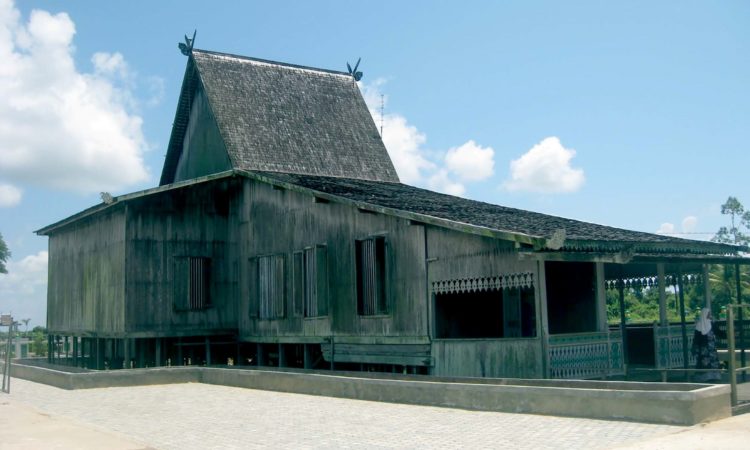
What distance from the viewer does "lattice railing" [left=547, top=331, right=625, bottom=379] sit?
15518 millimetres

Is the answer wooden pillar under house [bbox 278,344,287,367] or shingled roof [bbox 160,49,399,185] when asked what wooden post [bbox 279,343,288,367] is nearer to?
wooden pillar under house [bbox 278,344,287,367]

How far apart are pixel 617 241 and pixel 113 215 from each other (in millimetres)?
15330

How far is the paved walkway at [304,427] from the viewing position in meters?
10.1

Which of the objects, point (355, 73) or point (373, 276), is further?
point (355, 73)

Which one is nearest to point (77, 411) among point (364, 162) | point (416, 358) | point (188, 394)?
point (188, 394)

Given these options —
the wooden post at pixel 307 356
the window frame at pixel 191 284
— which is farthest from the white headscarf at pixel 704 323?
the window frame at pixel 191 284

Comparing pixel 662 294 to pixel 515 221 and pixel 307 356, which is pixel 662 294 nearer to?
pixel 515 221

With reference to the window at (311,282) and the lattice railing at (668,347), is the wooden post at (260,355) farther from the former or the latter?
the lattice railing at (668,347)

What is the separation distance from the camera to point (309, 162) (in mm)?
28219

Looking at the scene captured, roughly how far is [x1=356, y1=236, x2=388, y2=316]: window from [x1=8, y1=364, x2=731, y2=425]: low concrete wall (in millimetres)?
2614

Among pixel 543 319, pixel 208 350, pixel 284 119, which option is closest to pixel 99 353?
pixel 208 350

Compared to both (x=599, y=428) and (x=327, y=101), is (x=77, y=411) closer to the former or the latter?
(x=599, y=428)

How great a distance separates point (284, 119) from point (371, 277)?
11.2 m

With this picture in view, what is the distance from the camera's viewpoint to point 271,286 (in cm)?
2384
